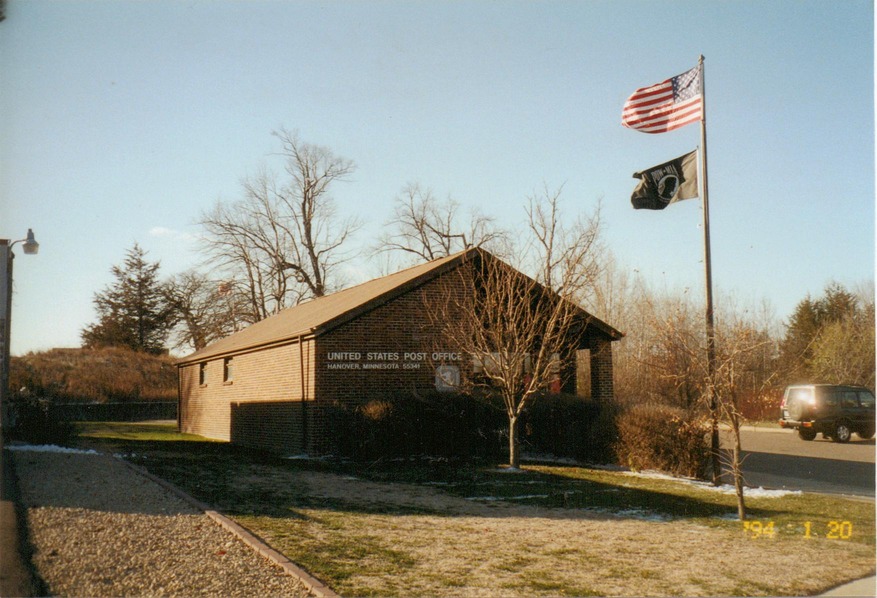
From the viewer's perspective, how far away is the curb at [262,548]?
19.4ft

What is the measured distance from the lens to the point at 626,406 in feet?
50.2

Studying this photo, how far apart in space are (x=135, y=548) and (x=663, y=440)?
32.4 feet

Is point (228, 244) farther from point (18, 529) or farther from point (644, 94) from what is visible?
point (18, 529)

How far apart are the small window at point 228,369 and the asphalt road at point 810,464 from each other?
47.9 feet

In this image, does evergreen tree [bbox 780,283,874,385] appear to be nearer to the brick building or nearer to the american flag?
the brick building

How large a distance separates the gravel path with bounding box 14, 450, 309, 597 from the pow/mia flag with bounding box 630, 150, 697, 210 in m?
8.58

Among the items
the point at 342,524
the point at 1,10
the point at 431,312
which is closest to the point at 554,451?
the point at 431,312

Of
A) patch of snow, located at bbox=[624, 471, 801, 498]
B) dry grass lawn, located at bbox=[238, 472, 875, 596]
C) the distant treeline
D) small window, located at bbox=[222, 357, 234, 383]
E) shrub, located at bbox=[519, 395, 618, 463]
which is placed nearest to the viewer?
dry grass lawn, located at bbox=[238, 472, 875, 596]

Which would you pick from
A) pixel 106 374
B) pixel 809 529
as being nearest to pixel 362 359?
pixel 809 529

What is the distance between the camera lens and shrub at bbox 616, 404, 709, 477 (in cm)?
1348

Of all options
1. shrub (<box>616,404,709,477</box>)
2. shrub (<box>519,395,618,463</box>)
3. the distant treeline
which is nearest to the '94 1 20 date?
shrub (<box>616,404,709,477</box>)

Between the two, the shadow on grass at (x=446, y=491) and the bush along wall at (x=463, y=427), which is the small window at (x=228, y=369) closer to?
the shadow on grass at (x=446, y=491)

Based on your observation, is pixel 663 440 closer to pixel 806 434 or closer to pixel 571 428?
pixel 571 428

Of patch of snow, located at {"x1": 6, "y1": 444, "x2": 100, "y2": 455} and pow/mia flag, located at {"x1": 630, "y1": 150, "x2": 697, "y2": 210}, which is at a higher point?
pow/mia flag, located at {"x1": 630, "y1": 150, "x2": 697, "y2": 210}
